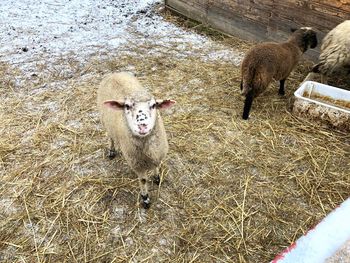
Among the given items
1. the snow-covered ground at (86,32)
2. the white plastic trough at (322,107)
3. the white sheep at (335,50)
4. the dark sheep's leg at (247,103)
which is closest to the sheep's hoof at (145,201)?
the dark sheep's leg at (247,103)

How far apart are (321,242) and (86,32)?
5582 millimetres

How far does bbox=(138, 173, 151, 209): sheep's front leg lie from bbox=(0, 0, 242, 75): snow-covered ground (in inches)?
121

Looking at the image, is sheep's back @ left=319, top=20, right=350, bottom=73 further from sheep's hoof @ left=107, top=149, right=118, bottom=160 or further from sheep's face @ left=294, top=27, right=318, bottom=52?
sheep's hoof @ left=107, top=149, right=118, bottom=160

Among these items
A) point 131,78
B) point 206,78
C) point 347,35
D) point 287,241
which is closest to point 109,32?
point 206,78

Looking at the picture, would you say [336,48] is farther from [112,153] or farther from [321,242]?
[321,242]

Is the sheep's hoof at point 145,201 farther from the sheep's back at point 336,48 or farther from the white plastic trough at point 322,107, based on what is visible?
the sheep's back at point 336,48

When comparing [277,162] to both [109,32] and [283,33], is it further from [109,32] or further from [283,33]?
[109,32]

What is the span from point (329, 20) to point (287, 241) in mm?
3259

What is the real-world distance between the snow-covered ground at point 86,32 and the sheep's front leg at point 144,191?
3061 mm

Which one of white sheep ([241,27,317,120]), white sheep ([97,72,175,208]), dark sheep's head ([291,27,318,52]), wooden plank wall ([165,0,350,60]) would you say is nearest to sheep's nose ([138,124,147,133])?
white sheep ([97,72,175,208])

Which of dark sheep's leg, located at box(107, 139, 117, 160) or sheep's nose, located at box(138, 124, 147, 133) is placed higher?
sheep's nose, located at box(138, 124, 147, 133)

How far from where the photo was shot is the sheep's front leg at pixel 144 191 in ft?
9.31

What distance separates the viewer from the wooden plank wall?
15.2 ft

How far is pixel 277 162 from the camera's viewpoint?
3.41 meters
